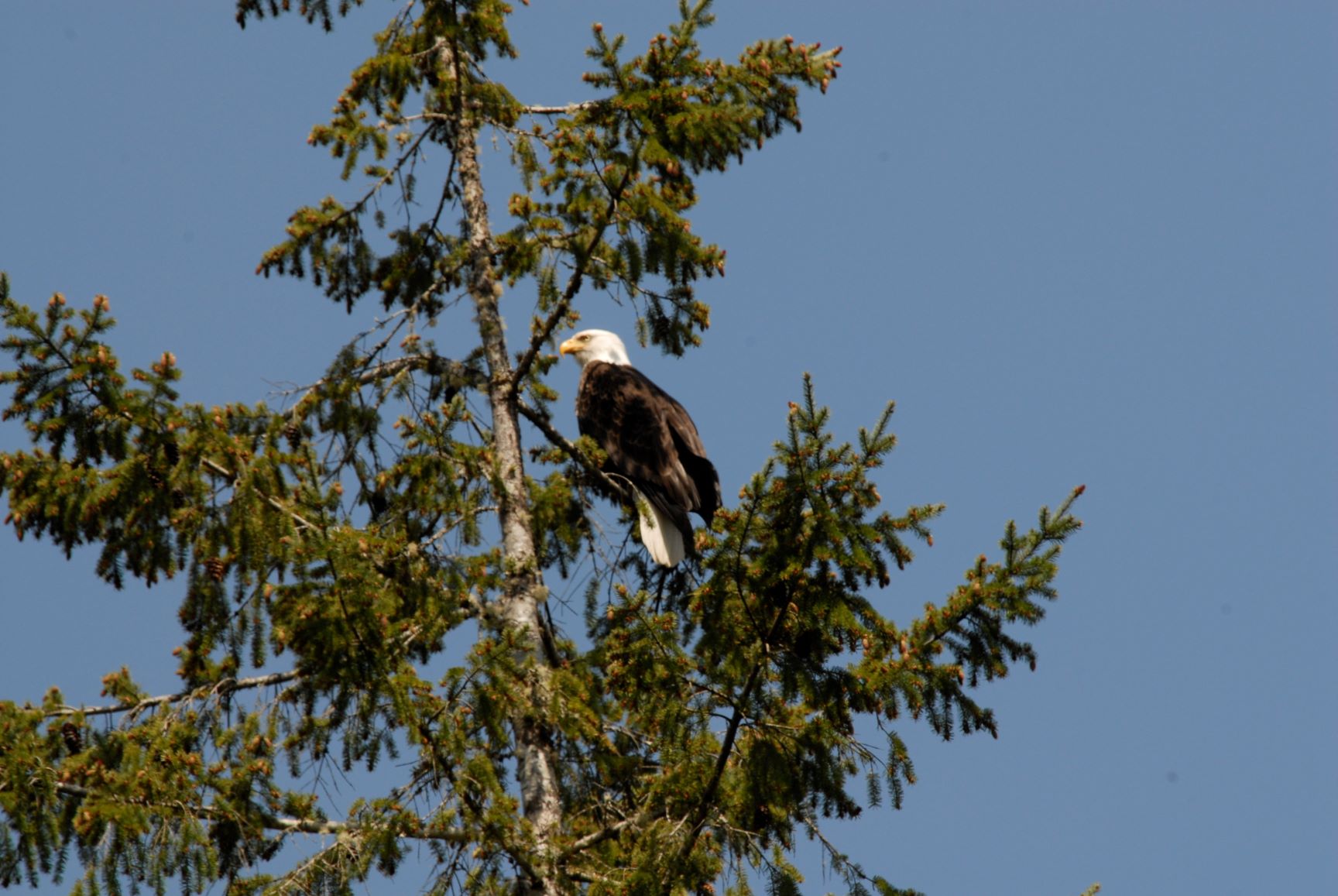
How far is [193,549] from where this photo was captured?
5.07 m

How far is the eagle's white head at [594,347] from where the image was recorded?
10.7 meters

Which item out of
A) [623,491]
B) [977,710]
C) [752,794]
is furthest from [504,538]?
[977,710]

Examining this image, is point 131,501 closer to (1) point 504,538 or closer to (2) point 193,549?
(2) point 193,549

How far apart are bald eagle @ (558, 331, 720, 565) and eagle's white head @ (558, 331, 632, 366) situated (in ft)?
2.80

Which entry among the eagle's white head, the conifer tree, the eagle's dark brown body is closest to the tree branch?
the conifer tree

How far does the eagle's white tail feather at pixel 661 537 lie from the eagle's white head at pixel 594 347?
2.72 m

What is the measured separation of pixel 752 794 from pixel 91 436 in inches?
113

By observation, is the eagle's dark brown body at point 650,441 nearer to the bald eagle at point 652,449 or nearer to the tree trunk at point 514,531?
the bald eagle at point 652,449

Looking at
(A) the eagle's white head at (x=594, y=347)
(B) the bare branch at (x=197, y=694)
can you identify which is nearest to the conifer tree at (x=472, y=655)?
(B) the bare branch at (x=197, y=694)

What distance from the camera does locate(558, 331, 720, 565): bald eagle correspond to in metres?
8.13

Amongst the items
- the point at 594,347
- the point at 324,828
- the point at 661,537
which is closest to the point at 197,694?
the point at 324,828

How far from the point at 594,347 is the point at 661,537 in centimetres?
300

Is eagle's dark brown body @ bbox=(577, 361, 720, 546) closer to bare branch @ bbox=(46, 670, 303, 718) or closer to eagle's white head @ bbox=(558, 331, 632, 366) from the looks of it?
Answer: eagle's white head @ bbox=(558, 331, 632, 366)

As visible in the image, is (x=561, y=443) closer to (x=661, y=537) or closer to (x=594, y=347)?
(x=661, y=537)
